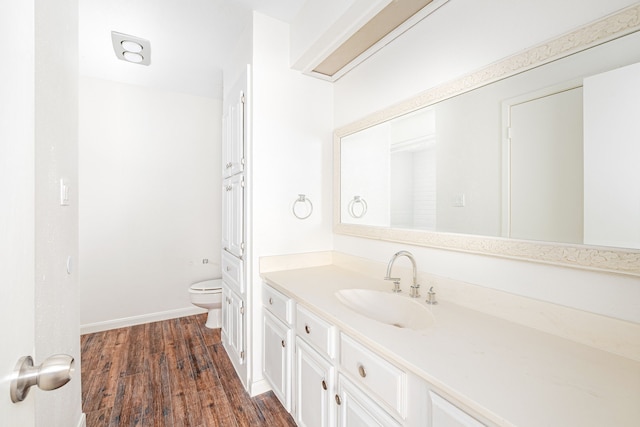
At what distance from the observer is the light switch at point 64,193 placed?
126 cm

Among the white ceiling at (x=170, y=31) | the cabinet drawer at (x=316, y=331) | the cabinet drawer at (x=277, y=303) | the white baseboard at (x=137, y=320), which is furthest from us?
the white baseboard at (x=137, y=320)

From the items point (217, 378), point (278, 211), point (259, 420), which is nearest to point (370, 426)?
point (259, 420)

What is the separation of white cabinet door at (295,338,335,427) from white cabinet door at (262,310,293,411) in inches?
4.0

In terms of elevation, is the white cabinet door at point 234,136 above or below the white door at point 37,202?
above

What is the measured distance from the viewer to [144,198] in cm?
312

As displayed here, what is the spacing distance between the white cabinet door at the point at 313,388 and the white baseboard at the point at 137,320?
7.53ft

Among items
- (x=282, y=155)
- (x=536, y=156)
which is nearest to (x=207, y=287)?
(x=282, y=155)

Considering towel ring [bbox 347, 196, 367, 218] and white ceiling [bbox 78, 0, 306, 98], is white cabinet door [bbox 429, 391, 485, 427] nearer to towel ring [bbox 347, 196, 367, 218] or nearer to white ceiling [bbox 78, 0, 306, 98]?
towel ring [bbox 347, 196, 367, 218]

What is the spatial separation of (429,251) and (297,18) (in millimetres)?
1678

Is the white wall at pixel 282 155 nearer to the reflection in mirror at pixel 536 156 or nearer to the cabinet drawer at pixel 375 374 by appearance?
the reflection in mirror at pixel 536 156

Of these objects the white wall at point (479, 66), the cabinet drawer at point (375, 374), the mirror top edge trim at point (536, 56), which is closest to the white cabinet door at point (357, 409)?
the cabinet drawer at point (375, 374)

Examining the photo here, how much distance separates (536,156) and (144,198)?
11.1ft

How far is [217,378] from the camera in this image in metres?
2.11

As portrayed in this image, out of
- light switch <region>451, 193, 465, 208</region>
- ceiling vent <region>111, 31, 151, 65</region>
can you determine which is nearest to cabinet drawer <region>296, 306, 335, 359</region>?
light switch <region>451, 193, 465, 208</region>
